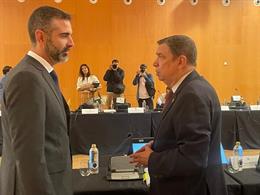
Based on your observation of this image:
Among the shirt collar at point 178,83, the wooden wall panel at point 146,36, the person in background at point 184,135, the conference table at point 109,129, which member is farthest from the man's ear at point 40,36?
the wooden wall panel at point 146,36

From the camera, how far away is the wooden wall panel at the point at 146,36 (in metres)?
8.73

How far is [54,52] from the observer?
147cm

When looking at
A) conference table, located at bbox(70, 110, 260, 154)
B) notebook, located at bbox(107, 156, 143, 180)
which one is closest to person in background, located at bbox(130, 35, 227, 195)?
notebook, located at bbox(107, 156, 143, 180)

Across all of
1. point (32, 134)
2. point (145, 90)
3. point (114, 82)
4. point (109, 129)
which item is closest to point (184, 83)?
point (32, 134)

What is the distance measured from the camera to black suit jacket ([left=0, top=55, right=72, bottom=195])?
126cm

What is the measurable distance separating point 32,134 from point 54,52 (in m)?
0.41

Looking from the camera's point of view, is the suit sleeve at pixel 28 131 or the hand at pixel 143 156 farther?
the hand at pixel 143 156

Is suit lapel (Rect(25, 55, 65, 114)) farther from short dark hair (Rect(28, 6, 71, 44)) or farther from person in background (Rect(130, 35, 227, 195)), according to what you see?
person in background (Rect(130, 35, 227, 195))

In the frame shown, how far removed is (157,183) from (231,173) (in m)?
0.78

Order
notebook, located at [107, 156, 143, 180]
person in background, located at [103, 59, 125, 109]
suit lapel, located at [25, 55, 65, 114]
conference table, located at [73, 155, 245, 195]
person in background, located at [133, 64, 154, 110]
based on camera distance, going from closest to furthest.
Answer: suit lapel, located at [25, 55, 65, 114] < conference table, located at [73, 155, 245, 195] < notebook, located at [107, 156, 143, 180] < person in background, located at [133, 64, 154, 110] < person in background, located at [103, 59, 125, 109]

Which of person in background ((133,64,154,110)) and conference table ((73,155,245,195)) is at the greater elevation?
person in background ((133,64,154,110))

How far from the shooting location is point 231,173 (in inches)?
84.0

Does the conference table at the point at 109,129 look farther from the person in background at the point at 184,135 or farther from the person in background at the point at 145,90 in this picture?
the person in background at the point at 184,135

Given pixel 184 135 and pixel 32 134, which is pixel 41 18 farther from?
pixel 184 135
